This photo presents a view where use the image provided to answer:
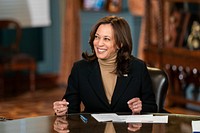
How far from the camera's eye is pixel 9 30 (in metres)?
8.47

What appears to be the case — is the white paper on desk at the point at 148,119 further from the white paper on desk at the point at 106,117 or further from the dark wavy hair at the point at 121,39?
the dark wavy hair at the point at 121,39

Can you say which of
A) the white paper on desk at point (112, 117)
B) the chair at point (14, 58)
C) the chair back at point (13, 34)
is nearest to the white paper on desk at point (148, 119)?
the white paper on desk at point (112, 117)

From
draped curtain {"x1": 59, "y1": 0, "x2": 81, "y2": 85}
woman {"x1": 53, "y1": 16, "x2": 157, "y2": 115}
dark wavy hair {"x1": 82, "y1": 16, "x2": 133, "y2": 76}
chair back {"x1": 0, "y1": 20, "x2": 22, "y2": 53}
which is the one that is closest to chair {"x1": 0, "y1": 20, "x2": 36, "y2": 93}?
chair back {"x1": 0, "y1": 20, "x2": 22, "y2": 53}

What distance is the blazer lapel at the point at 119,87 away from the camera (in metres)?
3.47

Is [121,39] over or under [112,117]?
over

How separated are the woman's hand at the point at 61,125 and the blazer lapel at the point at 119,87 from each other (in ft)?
1.37

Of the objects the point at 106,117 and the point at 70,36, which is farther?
the point at 70,36

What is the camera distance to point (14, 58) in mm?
7617

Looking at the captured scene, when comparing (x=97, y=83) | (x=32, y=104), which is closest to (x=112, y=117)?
(x=97, y=83)

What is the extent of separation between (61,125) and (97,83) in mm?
594

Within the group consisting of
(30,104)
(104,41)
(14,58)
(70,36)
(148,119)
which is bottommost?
(30,104)

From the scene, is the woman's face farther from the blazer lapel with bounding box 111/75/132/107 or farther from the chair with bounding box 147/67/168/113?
the chair with bounding box 147/67/168/113

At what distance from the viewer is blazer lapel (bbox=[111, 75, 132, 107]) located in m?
3.47

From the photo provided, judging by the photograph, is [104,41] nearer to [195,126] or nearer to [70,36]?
[195,126]
